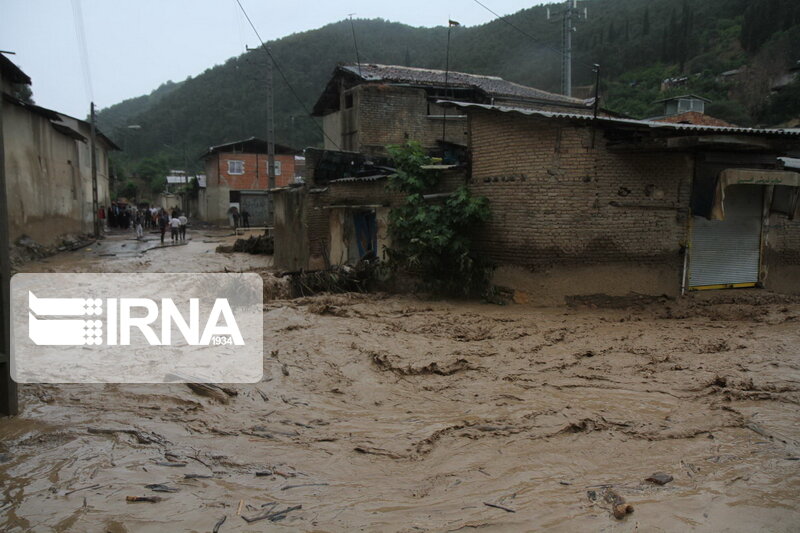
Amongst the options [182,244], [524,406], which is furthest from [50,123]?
[524,406]

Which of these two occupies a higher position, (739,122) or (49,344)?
(739,122)

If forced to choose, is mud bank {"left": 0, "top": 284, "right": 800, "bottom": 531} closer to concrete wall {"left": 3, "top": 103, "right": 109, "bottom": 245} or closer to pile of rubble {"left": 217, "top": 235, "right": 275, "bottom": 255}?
concrete wall {"left": 3, "top": 103, "right": 109, "bottom": 245}

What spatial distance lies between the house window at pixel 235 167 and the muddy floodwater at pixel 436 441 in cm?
3676

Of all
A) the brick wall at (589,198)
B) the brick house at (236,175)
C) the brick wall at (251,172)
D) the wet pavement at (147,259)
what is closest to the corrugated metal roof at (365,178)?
the brick wall at (589,198)

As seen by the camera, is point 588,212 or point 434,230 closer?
point 588,212

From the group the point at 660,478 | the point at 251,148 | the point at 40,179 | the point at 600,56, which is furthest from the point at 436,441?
the point at 600,56

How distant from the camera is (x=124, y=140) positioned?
71.3 m

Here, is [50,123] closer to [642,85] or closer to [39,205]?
[39,205]

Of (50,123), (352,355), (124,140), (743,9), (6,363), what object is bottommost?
(352,355)

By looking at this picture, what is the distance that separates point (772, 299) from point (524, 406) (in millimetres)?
7615

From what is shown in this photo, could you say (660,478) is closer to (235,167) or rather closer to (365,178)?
(365,178)

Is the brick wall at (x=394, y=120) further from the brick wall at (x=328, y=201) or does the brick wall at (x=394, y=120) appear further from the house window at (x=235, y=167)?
the house window at (x=235, y=167)

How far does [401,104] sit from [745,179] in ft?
47.4

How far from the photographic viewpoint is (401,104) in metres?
22.5
